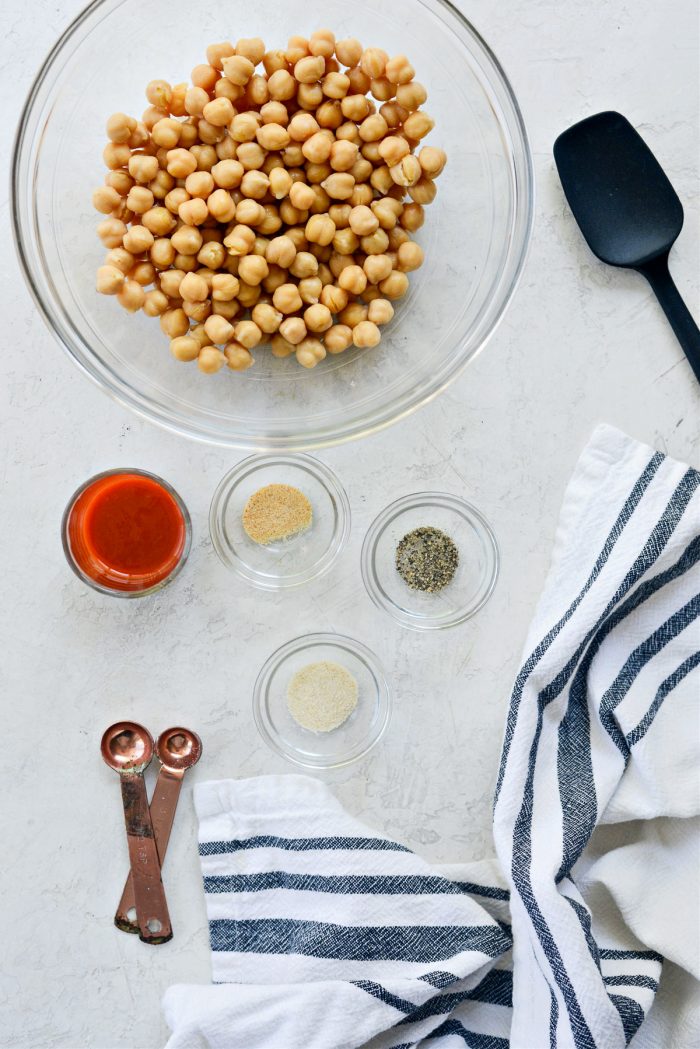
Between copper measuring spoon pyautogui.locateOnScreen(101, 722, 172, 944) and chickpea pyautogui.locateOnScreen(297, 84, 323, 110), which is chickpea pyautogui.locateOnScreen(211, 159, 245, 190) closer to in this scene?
chickpea pyautogui.locateOnScreen(297, 84, 323, 110)

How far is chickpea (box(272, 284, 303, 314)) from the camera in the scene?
0.92m

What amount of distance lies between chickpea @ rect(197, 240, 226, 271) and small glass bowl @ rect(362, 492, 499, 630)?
358 millimetres

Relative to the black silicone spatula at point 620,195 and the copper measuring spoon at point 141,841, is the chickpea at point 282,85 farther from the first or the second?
the copper measuring spoon at point 141,841

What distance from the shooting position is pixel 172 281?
0.92m

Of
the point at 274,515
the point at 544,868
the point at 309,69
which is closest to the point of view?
the point at 309,69

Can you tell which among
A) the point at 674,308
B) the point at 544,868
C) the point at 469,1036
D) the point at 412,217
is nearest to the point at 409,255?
the point at 412,217

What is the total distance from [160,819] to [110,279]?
0.63 metres

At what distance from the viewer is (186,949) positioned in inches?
42.6

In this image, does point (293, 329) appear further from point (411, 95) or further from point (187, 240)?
point (411, 95)

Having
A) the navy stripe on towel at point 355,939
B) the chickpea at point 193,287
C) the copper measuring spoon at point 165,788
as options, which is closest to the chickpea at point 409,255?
the chickpea at point 193,287

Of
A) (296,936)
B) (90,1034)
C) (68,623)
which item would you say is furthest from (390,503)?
(90,1034)

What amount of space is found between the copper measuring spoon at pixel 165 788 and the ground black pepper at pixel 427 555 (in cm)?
34

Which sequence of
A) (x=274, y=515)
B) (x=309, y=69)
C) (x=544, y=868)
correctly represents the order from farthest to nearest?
(x=274, y=515)
(x=544, y=868)
(x=309, y=69)

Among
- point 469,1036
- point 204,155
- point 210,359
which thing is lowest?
point 469,1036
